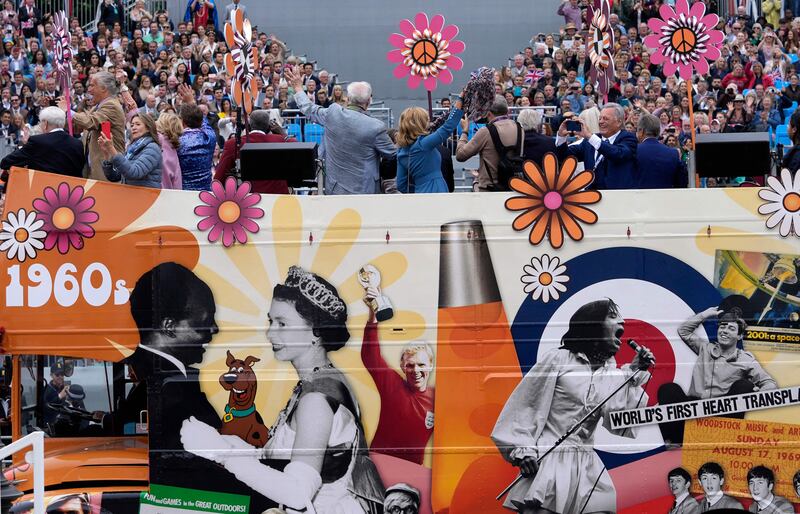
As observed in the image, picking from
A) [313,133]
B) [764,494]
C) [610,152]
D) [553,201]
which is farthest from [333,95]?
[764,494]

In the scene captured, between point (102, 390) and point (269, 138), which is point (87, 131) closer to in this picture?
point (269, 138)

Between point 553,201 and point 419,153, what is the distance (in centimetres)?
135

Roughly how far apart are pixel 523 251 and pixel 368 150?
182 cm

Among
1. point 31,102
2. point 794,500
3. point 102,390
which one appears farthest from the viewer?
point 31,102

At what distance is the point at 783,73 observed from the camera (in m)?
20.6

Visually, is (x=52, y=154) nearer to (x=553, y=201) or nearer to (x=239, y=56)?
(x=239, y=56)

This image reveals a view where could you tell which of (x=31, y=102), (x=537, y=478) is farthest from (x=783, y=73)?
(x=537, y=478)

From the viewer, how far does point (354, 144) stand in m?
9.30

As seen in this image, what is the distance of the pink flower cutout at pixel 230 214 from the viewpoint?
322 inches

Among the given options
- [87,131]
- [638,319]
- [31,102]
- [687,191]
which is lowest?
[638,319]

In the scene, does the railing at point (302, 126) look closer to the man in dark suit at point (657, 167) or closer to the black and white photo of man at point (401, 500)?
the man in dark suit at point (657, 167)

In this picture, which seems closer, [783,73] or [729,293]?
[729,293]

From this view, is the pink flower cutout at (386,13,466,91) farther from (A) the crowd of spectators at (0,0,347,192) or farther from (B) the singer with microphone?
(B) the singer with microphone

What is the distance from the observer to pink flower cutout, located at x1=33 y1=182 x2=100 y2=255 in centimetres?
818
